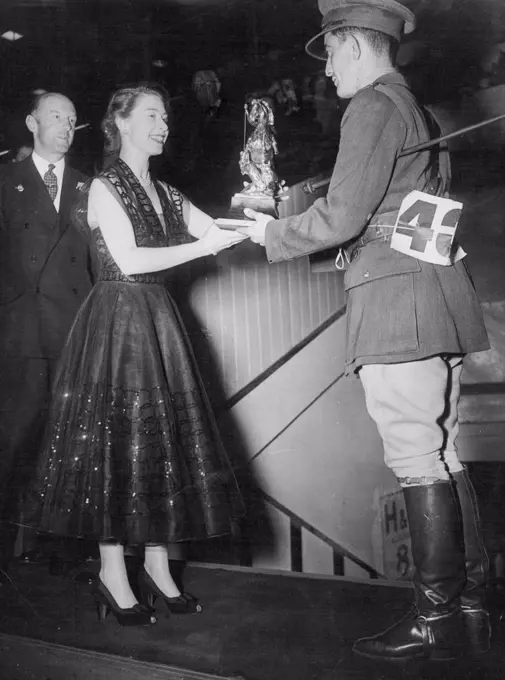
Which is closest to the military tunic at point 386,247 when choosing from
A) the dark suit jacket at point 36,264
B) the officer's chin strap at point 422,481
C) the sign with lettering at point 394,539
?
the officer's chin strap at point 422,481

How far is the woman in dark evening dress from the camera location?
2.34 meters

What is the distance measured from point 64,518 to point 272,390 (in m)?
1.26

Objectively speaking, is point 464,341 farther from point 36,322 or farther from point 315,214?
point 36,322

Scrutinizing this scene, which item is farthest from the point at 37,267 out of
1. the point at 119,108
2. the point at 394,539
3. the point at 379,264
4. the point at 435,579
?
the point at 394,539

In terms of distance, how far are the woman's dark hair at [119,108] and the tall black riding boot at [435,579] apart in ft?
5.28

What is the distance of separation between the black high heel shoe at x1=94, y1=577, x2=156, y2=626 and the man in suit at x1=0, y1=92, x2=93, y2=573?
0.65 meters

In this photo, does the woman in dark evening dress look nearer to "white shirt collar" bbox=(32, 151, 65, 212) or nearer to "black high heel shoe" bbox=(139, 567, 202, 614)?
"black high heel shoe" bbox=(139, 567, 202, 614)

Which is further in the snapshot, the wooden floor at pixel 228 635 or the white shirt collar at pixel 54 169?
the white shirt collar at pixel 54 169

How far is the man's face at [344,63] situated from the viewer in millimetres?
2143

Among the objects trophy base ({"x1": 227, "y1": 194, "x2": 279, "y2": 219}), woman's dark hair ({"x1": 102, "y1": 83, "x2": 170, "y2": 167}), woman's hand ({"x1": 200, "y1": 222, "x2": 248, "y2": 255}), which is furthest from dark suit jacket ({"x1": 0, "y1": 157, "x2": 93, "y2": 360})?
trophy base ({"x1": 227, "y1": 194, "x2": 279, "y2": 219})

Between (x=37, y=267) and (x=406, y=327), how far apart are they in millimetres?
1572

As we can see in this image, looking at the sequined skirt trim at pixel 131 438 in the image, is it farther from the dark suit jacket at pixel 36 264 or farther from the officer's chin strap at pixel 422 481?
the officer's chin strap at pixel 422 481

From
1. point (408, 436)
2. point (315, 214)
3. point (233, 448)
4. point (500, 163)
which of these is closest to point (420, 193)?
point (315, 214)

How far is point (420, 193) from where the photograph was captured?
1991 mm
